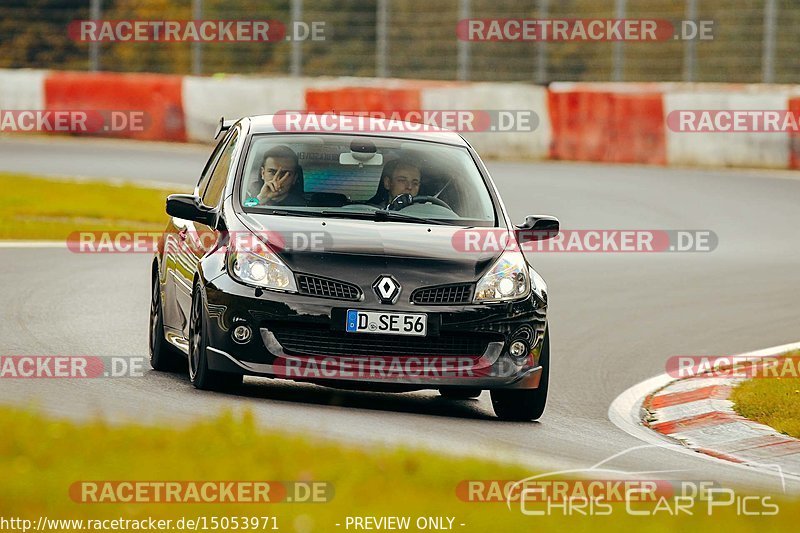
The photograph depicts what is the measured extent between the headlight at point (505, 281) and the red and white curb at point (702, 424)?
38.2 inches

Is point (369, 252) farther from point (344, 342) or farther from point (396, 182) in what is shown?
point (396, 182)

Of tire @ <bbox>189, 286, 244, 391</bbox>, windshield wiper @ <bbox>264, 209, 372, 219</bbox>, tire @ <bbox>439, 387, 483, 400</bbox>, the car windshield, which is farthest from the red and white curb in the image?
tire @ <bbox>189, 286, 244, 391</bbox>

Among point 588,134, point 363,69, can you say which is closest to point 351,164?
point 588,134

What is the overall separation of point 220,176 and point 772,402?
3.49 m

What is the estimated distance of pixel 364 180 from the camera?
1033 centimetres

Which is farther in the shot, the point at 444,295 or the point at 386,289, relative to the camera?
the point at 444,295

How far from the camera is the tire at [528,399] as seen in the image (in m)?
9.46

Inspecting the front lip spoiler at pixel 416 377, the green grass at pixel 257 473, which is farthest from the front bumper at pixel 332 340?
the green grass at pixel 257 473

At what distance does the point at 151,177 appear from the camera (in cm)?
2425

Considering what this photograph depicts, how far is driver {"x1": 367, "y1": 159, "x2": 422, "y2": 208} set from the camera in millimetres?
10133

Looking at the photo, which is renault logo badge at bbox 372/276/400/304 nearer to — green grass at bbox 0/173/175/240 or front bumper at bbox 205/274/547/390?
front bumper at bbox 205/274/547/390

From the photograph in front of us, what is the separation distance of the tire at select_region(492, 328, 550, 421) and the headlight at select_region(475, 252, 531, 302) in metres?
0.31

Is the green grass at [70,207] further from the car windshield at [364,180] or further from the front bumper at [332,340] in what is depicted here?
the front bumper at [332,340]

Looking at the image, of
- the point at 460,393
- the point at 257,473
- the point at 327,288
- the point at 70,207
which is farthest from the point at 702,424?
the point at 70,207
